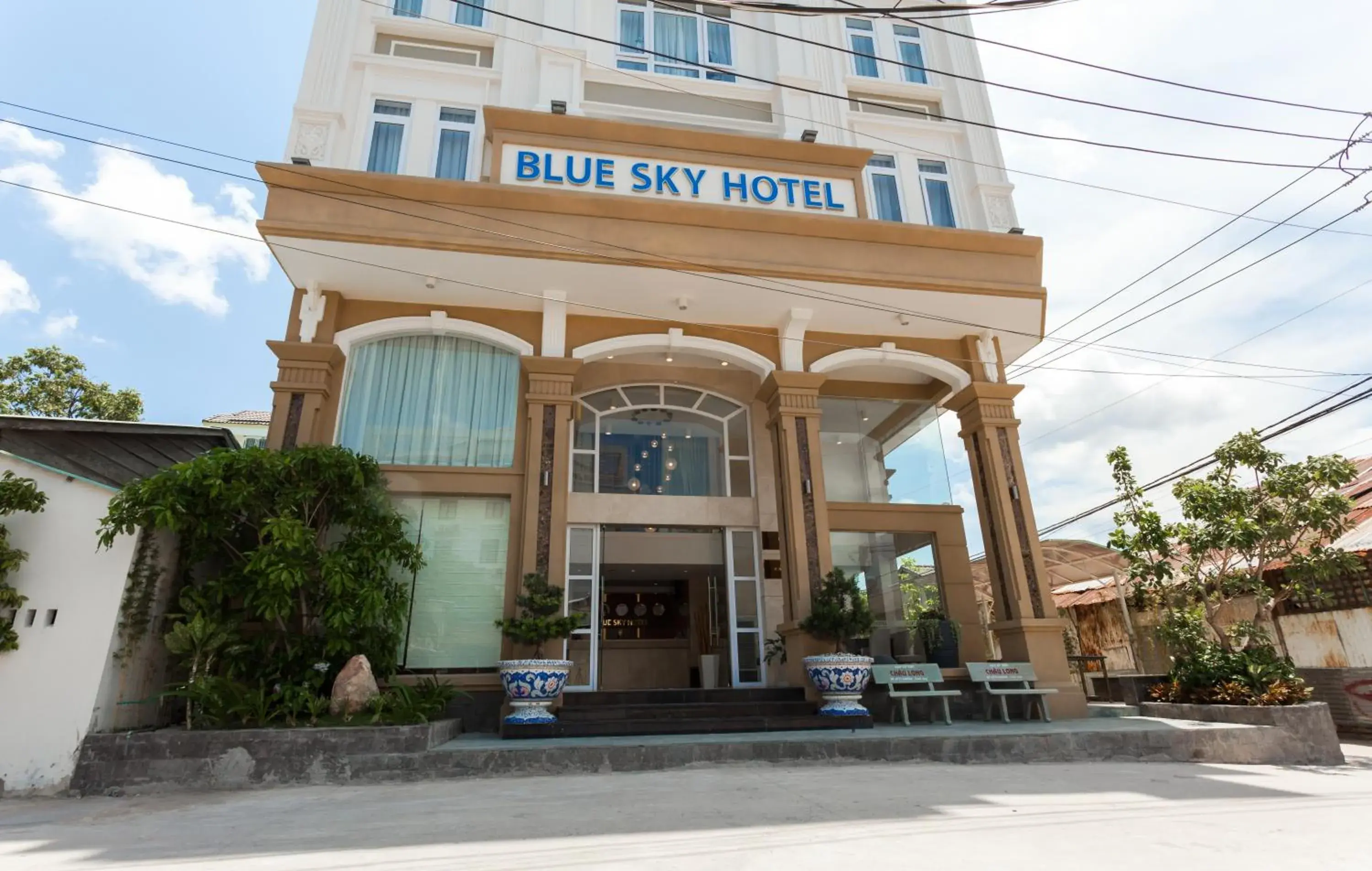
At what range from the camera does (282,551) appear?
5.85m

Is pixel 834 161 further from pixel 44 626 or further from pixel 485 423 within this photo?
pixel 44 626

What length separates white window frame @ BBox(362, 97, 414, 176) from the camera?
9070mm

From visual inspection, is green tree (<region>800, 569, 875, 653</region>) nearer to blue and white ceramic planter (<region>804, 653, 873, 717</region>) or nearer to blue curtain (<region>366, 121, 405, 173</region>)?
blue and white ceramic planter (<region>804, 653, 873, 717</region>)

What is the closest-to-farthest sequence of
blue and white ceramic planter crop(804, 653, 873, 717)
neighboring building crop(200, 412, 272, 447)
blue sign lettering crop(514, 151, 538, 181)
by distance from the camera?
1. blue and white ceramic planter crop(804, 653, 873, 717)
2. blue sign lettering crop(514, 151, 538, 181)
3. neighboring building crop(200, 412, 272, 447)

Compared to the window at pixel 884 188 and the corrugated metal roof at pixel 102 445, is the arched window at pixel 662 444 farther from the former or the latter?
the corrugated metal roof at pixel 102 445

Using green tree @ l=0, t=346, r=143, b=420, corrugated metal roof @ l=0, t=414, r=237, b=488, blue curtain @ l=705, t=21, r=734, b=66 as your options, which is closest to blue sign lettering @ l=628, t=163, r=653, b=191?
blue curtain @ l=705, t=21, r=734, b=66

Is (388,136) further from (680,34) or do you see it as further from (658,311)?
(680,34)

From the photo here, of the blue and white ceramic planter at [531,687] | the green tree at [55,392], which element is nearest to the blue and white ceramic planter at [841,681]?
the blue and white ceramic planter at [531,687]

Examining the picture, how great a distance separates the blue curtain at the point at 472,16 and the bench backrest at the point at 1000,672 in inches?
427

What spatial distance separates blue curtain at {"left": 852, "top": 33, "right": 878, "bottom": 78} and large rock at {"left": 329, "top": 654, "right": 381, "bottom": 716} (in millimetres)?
11038

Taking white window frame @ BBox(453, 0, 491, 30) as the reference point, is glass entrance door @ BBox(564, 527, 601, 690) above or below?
below

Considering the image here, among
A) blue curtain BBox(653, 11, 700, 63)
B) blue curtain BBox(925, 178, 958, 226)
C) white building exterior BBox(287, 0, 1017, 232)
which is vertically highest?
blue curtain BBox(653, 11, 700, 63)

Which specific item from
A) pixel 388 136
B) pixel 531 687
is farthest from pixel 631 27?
pixel 531 687

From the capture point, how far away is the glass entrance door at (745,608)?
8961mm
